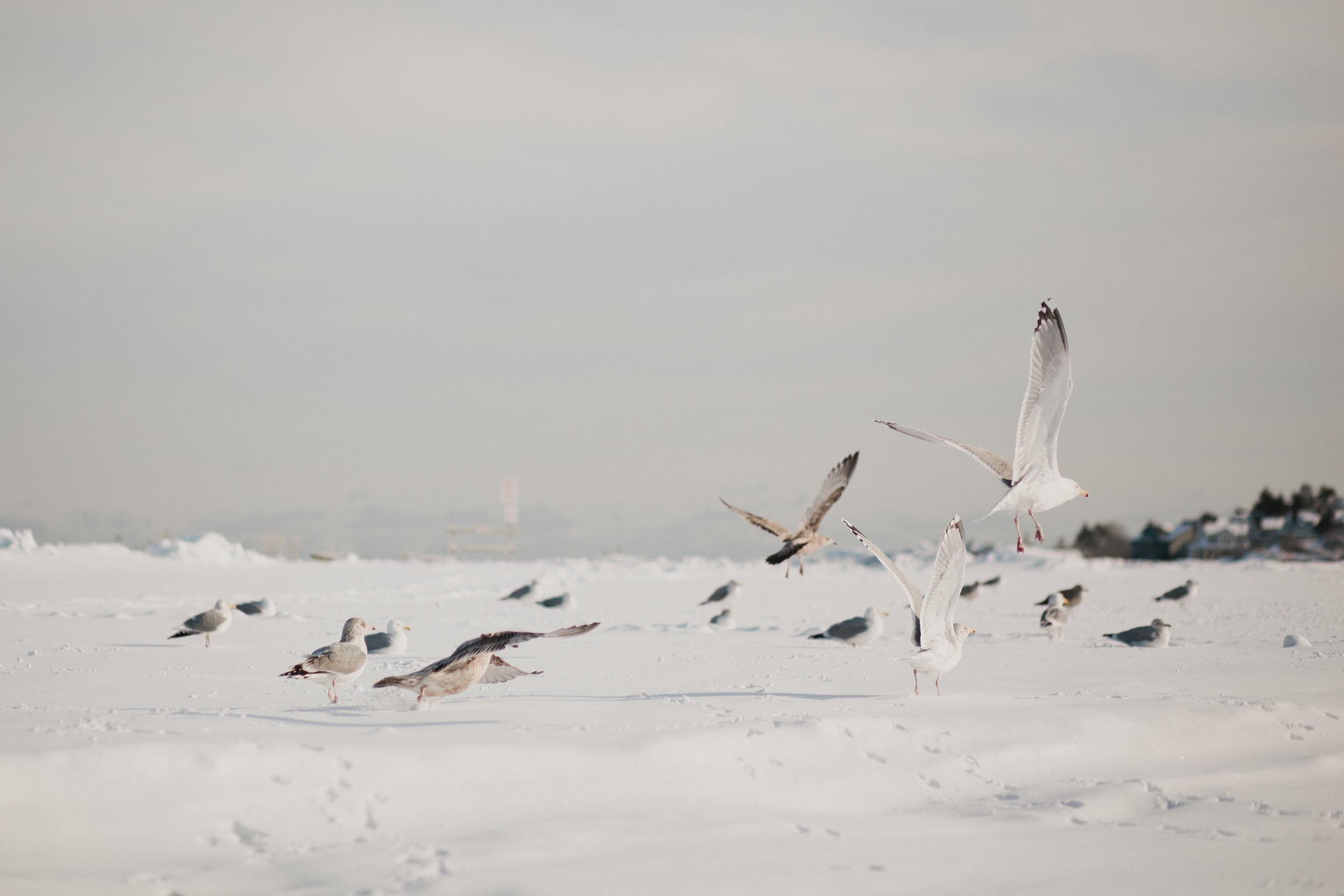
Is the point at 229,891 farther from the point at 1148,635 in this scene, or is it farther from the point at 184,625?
the point at 1148,635

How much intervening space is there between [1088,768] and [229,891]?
19.2 ft

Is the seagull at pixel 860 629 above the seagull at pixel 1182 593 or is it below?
above

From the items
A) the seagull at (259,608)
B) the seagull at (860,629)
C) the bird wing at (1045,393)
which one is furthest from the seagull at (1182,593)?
the seagull at (259,608)

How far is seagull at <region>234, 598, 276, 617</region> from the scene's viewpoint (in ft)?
50.5

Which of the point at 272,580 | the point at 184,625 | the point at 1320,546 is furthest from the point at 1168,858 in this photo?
Result: the point at 1320,546

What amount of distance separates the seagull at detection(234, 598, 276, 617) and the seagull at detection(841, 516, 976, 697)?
409 inches

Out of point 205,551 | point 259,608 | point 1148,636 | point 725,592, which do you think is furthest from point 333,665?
point 205,551

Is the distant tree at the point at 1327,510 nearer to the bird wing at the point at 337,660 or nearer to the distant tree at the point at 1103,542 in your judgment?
the distant tree at the point at 1103,542

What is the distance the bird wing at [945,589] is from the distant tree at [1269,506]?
2838 inches

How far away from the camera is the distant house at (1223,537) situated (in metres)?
67.9

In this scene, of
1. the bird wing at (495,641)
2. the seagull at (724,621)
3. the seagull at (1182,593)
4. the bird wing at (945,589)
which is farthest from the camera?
the seagull at (1182,593)

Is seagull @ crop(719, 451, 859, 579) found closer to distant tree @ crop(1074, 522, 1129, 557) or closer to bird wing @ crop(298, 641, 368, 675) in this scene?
bird wing @ crop(298, 641, 368, 675)

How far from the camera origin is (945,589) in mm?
8164

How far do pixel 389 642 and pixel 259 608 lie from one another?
518 cm
